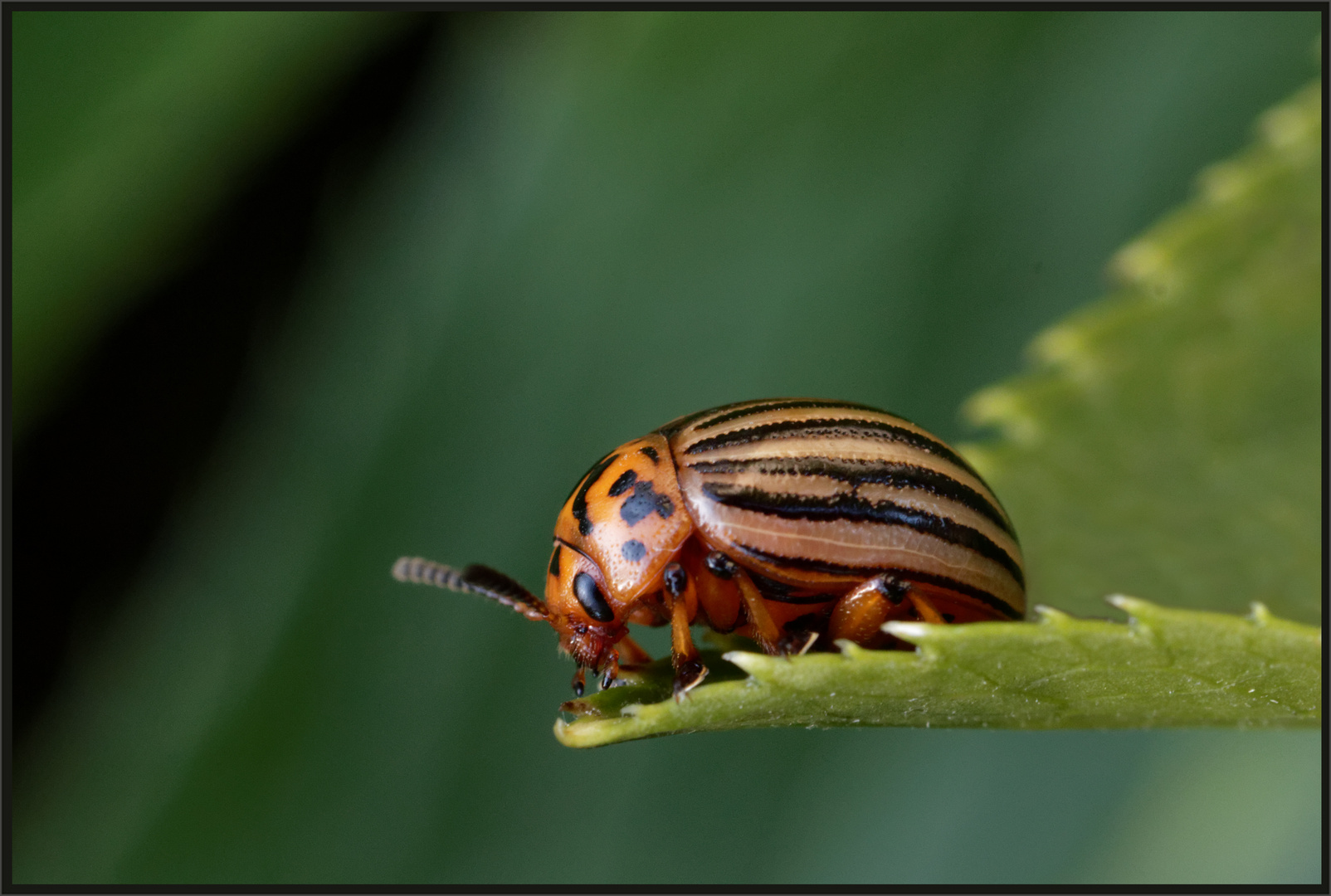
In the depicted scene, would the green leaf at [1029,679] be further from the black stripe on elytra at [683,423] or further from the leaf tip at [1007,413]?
the leaf tip at [1007,413]

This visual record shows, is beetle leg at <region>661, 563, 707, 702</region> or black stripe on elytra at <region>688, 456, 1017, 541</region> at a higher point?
black stripe on elytra at <region>688, 456, 1017, 541</region>

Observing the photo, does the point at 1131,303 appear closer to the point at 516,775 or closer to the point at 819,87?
the point at 819,87

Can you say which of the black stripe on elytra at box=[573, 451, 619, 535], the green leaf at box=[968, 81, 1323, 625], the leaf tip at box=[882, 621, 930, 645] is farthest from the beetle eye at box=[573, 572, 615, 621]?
the green leaf at box=[968, 81, 1323, 625]

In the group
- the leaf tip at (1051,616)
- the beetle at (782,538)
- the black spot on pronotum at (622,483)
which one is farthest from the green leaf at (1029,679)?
the black spot on pronotum at (622,483)

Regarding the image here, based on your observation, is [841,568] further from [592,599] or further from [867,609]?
[592,599]

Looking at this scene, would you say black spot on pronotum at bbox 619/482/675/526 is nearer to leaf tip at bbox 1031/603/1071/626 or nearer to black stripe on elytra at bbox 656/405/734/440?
black stripe on elytra at bbox 656/405/734/440
